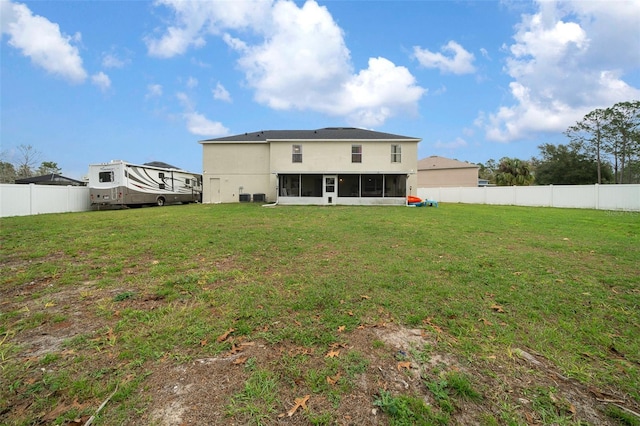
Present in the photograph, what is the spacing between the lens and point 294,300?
3934 millimetres

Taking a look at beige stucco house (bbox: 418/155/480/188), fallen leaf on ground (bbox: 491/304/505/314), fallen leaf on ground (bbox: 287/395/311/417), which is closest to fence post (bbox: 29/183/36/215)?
fallen leaf on ground (bbox: 287/395/311/417)

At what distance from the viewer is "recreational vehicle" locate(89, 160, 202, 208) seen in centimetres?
1786

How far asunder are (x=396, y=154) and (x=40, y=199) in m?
21.9

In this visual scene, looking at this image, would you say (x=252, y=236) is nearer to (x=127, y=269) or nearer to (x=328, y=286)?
Result: (x=127, y=269)

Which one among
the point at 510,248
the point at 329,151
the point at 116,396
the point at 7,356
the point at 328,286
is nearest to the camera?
the point at 116,396

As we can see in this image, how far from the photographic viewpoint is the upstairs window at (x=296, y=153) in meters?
22.3

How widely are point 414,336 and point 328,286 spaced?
1590 millimetres

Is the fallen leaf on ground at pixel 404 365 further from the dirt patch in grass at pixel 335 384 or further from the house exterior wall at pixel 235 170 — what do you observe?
the house exterior wall at pixel 235 170

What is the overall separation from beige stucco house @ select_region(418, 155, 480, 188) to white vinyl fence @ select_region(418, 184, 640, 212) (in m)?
8.06

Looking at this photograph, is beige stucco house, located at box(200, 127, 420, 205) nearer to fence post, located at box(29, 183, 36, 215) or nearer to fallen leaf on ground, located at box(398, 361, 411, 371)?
fence post, located at box(29, 183, 36, 215)

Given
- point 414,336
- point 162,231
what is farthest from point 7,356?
point 162,231

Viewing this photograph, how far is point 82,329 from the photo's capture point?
3.21 metres

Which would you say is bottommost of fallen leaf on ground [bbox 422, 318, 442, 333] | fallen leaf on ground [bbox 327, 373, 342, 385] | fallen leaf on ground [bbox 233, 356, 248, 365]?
fallen leaf on ground [bbox 327, 373, 342, 385]

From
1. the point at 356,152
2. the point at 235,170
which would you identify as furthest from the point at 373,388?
the point at 235,170
